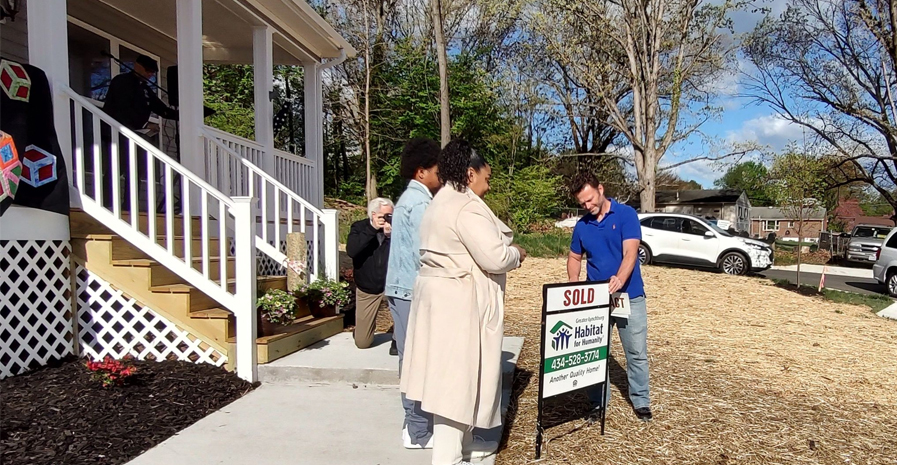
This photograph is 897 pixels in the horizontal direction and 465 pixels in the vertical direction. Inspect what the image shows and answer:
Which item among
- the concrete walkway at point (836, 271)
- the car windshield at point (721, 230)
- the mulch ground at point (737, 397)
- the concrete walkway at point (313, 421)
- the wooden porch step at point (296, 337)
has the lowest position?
the concrete walkway at point (836, 271)

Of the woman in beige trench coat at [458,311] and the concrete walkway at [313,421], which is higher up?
the woman in beige trench coat at [458,311]

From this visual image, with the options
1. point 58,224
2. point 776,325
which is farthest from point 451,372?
point 776,325

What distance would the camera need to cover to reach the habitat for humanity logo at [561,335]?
11.3 ft

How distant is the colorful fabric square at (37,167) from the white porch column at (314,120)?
5.26 meters

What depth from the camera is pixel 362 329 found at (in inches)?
211

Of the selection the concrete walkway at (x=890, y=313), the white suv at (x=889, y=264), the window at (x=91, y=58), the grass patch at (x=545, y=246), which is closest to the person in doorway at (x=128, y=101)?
the window at (x=91, y=58)

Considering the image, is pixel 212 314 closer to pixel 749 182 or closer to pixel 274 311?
pixel 274 311

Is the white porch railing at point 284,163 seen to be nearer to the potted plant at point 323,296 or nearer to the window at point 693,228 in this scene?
the potted plant at point 323,296

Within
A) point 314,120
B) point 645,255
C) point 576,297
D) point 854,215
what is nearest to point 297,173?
point 314,120

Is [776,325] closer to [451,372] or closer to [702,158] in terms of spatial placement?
[451,372]

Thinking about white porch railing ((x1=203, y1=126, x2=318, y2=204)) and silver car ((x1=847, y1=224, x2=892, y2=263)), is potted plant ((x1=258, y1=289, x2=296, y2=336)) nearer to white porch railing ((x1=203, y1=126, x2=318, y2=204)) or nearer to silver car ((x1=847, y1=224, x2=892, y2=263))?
white porch railing ((x1=203, y1=126, x2=318, y2=204))

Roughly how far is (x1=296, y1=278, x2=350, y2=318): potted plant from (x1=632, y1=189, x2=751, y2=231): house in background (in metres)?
40.5

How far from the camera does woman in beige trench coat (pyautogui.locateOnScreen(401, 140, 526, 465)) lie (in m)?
2.84

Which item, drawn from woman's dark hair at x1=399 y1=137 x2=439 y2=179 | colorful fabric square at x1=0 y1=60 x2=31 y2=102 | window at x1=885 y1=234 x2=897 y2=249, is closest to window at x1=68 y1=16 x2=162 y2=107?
colorful fabric square at x1=0 y1=60 x2=31 y2=102
